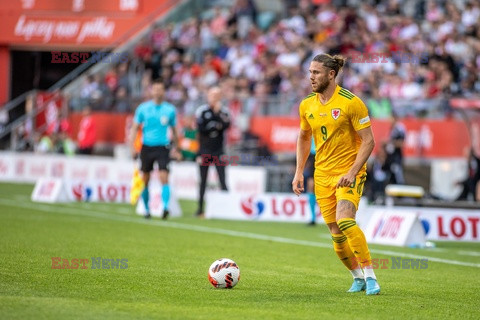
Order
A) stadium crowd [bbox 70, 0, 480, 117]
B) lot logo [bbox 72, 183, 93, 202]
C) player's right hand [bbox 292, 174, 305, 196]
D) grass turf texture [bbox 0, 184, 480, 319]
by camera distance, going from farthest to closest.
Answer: stadium crowd [bbox 70, 0, 480, 117], lot logo [bbox 72, 183, 93, 202], player's right hand [bbox 292, 174, 305, 196], grass turf texture [bbox 0, 184, 480, 319]

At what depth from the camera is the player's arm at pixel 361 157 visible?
9.86m

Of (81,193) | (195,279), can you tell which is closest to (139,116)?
(81,193)

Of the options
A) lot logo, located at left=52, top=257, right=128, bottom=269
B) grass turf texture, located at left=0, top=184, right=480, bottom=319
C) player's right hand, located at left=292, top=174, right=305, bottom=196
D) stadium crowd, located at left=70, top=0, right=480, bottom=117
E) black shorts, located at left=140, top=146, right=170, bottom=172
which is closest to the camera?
grass turf texture, located at left=0, top=184, right=480, bottom=319

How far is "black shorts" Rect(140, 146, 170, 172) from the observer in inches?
758

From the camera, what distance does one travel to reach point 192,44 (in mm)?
34531

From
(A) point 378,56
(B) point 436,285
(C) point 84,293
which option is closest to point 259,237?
(B) point 436,285

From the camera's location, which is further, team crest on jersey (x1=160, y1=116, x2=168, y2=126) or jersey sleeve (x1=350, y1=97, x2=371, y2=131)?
team crest on jersey (x1=160, y1=116, x2=168, y2=126)

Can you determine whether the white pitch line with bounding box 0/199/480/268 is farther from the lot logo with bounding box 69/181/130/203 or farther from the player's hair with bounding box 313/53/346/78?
the player's hair with bounding box 313/53/346/78

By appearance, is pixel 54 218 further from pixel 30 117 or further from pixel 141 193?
pixel 30 117

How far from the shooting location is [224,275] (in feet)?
33.5

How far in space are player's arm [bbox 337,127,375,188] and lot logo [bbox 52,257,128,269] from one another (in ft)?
10.5

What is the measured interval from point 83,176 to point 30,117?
6.70 metres

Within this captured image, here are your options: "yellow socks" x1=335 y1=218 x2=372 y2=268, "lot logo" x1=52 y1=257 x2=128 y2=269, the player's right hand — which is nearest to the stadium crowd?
"lot logo" x1=52 y1=257 x2=128 y2=269

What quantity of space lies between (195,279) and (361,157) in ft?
7.65
